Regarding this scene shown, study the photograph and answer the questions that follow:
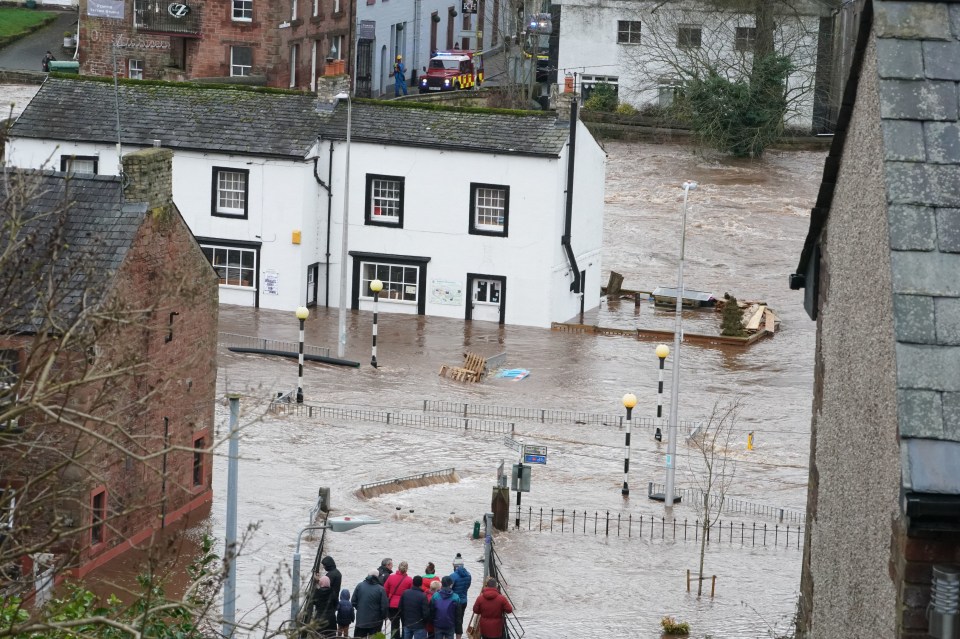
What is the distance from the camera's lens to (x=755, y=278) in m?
63.2

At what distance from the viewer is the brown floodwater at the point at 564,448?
93.6ft

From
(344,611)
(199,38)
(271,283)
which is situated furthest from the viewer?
(199,38)

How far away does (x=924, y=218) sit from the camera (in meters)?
9.28

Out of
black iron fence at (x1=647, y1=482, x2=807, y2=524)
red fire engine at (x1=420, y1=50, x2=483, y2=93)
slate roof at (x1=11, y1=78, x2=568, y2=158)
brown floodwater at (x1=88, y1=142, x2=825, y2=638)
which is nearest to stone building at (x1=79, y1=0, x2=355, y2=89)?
red fire engine at (x1=420, y1=50, x2=483, y2=93)

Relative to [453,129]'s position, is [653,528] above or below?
below

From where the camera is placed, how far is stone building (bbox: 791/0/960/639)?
886 cm

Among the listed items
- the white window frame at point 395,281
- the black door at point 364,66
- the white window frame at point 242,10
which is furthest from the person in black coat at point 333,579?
the black door at point 364,66

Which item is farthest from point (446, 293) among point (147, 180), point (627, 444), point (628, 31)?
point (628, 31)

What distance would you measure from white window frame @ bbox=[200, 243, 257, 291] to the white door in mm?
7064

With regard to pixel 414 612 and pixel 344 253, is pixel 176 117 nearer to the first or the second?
pixel 344 253

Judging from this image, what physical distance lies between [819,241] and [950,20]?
3.78m

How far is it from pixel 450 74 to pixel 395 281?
33.8 metres

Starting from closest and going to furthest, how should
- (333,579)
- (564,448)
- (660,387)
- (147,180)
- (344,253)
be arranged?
(333,579) → (147,180) → (564,448) → (660,387) → (344,253)

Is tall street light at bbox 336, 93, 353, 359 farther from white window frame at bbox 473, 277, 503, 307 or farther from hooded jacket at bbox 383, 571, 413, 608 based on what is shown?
hooded jacket at bbox 383, 571, 413, 608
